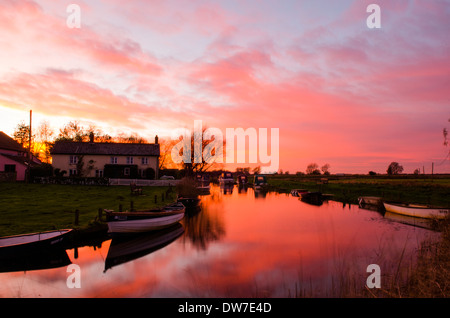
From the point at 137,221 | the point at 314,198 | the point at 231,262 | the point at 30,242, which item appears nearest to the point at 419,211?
the point at 314,198

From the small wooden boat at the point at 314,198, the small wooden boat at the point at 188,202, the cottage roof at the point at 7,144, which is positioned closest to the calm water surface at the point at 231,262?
the small wooden boat at the point at 188,202

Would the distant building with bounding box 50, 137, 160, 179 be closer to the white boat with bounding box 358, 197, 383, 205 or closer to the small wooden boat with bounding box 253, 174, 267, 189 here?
the small wooden boat with bounding box 253, 174, 267, 189

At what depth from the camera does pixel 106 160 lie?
5300cm

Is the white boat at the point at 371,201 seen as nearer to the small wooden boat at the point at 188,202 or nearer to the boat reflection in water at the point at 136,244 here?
the small wooden boat at the point at 188,202

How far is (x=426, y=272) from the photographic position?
11367 millimetres

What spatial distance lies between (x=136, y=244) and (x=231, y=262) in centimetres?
715

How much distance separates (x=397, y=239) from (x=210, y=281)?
15.0 metres

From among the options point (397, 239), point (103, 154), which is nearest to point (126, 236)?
point (397, 239)

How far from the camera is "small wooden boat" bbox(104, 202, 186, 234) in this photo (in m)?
18.1

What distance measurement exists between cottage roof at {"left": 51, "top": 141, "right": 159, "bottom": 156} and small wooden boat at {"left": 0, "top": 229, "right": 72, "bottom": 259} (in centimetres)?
3985

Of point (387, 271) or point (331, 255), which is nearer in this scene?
point (387, 271)

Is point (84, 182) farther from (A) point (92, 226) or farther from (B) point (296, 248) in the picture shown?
(B) point (296, 248)

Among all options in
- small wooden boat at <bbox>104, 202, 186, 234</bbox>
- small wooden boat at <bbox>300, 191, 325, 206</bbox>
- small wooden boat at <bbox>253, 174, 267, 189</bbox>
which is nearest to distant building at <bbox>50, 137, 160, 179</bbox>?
small wooden boat at <bbox>300, 191, 325, 206</bbox>
